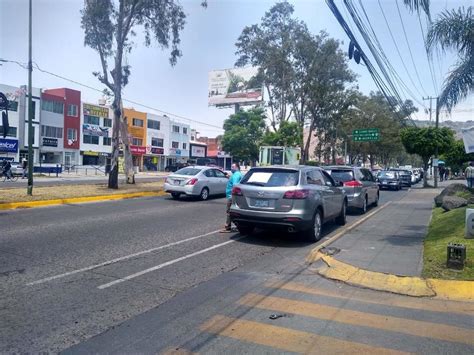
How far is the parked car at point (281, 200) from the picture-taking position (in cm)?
870

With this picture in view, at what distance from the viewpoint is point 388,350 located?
3914 mm

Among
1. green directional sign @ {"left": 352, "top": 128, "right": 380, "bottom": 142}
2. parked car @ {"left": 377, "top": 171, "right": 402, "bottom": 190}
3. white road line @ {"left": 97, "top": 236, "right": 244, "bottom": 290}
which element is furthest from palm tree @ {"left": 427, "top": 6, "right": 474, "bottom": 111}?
green directional sign @ {"left": 352, "top": 128, "right": 380, "bottom": 142}

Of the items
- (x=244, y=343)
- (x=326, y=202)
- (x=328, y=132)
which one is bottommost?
(x=244, y=343)

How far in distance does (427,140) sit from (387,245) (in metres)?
27.0

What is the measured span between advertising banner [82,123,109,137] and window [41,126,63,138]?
4245 millimetres

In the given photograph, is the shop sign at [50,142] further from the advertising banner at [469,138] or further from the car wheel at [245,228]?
the advertising banner at [469,138]

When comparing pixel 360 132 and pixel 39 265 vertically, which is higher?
pixel 360 132

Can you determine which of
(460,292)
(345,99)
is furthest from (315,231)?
(345,99)

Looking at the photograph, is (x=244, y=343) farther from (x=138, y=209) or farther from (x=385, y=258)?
(x=138, y=209)

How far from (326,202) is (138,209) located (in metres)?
→ 7.08

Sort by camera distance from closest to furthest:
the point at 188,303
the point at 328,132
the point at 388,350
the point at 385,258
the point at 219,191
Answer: the point at 388,350 → the point at 188,303 → the point at 385,258 → the point at 219,191 → the point at 328,132

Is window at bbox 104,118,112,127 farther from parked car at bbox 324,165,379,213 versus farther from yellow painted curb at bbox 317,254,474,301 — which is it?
yellow painted curb at bbox 317,254,474,301

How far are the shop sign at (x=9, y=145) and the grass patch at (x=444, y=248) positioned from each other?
48.0m

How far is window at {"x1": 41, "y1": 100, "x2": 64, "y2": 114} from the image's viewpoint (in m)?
52.7
